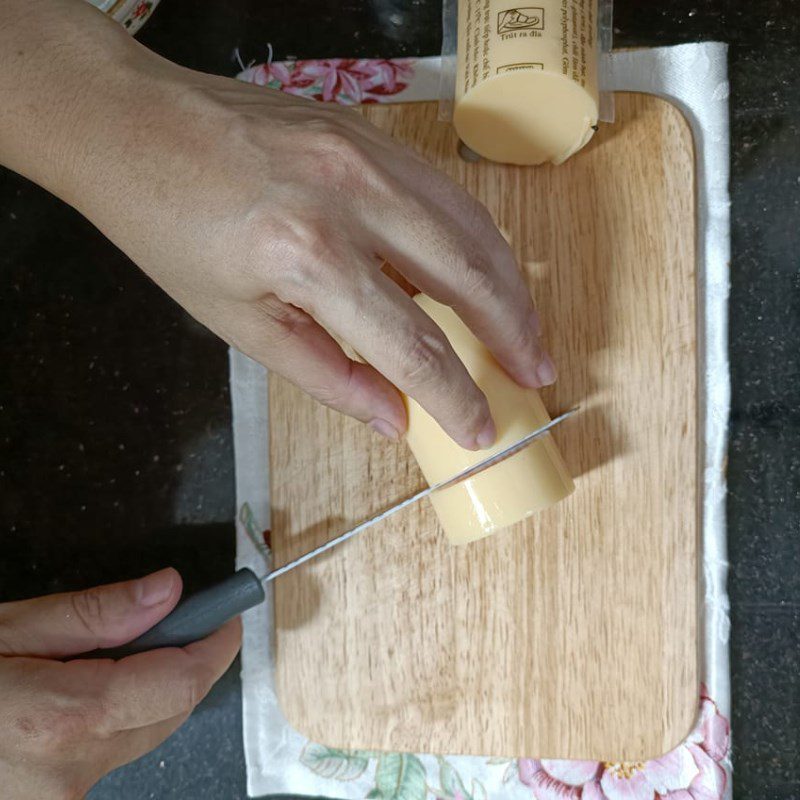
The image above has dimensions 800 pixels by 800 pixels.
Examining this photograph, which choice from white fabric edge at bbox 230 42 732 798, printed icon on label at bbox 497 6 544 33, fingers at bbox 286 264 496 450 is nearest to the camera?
fingers at bbox 286 264 496 450

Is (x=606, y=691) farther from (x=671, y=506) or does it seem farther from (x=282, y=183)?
(x=282, y=183)

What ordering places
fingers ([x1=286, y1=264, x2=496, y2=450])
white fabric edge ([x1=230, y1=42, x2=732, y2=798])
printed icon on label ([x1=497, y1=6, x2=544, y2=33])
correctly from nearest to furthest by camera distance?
fingers ([x1=286, y1=264, x2=496, y2=450]), printed icon on label ([x1=497, y1=6, x2=544, y2=33]), white fabric edge ([x1=230, y1=42, x2=732, y2=798])

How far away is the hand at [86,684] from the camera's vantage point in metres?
0.77

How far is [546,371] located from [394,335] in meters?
0.19

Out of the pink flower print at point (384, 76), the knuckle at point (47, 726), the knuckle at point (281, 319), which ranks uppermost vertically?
the pink flower print at point (384, 76)

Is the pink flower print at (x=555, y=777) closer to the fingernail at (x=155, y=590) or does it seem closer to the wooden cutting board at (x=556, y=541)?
the wooden cutting board at (x=556, y=541)

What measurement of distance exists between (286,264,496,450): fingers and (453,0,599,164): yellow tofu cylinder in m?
0.23

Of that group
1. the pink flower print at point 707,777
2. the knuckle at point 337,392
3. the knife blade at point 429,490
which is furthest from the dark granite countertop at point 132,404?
the pink flower print at point 707,777

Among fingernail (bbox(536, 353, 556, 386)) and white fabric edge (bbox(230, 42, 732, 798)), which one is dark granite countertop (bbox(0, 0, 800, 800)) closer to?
white fabric edge (bbox(230, 42, 732, 798))

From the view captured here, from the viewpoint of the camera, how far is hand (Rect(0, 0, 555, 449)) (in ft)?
2.05

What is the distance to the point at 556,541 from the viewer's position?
83cm

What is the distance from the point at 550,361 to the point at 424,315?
17 cm

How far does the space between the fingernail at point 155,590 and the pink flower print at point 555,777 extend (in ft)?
1.32

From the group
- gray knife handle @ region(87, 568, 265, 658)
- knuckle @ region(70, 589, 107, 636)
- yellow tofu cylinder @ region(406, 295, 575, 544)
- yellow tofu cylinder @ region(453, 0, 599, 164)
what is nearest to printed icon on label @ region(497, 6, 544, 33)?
yellow tofu cylinder @ region(453, 0, 599, 164)
